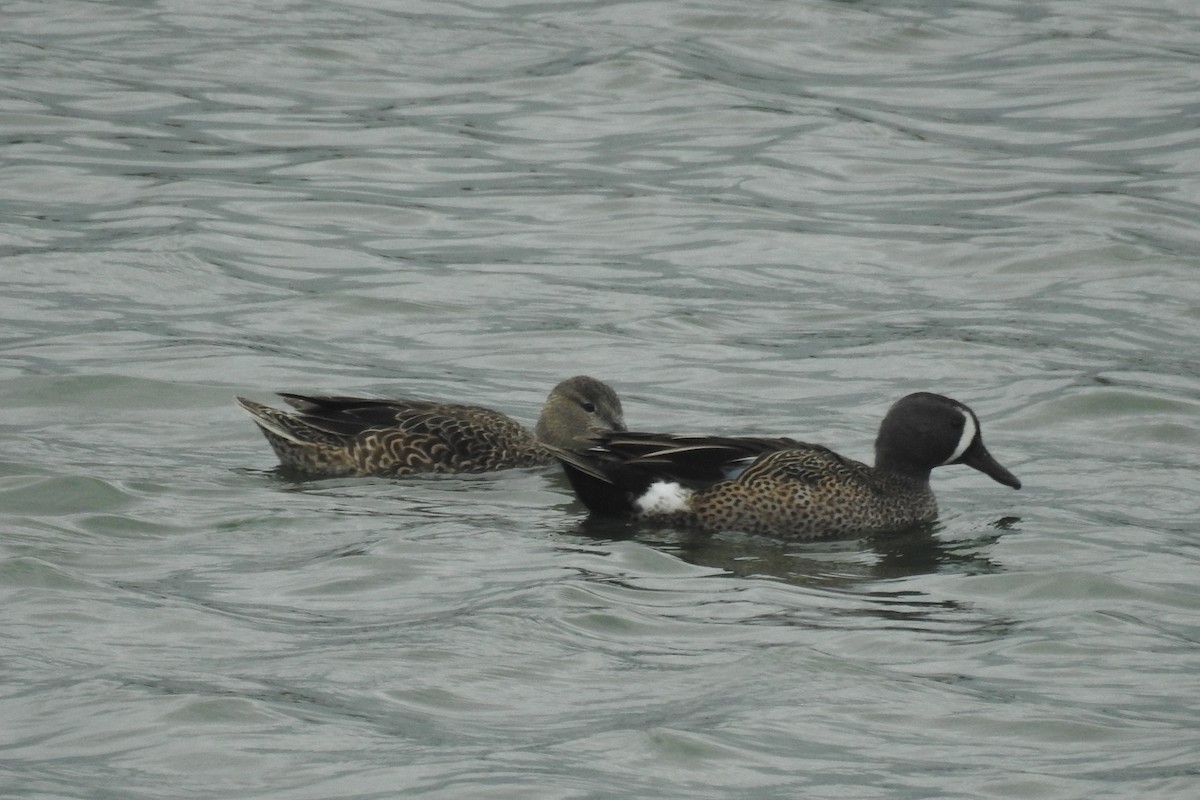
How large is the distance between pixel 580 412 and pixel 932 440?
1.85 m

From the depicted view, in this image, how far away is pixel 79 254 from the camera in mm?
14359

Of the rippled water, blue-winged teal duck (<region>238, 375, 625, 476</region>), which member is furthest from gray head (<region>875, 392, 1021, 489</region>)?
blue-winged teal duck (<region>238, 375, 625, 476</region>)

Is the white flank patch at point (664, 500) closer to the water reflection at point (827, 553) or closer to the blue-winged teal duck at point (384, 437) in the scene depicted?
the water reflection at point (827, 553)

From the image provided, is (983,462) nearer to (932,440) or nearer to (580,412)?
(932,440)

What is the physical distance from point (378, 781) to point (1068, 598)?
11.0ft

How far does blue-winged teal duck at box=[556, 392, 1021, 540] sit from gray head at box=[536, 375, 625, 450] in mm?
988

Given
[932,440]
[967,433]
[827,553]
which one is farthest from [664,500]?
[967,433]

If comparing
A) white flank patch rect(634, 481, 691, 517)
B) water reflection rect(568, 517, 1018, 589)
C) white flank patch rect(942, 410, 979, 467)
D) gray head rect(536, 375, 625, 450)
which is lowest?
water reflection rect(568, 517, 1018, 589)

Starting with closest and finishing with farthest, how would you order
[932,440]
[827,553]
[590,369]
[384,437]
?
[827,553] → [932,440] → [384,437] → [590,369]

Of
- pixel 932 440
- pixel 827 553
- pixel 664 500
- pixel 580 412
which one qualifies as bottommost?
pixel 827 553

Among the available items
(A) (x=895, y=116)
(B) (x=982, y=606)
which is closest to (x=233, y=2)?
(A) (x=895, y=116)

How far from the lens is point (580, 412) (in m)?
11.1

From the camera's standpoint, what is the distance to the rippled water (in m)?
7.18

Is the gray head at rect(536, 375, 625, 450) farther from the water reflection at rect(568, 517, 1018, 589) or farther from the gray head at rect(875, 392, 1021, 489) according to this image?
the gray head at rect(875, 392, 1021, 489)
